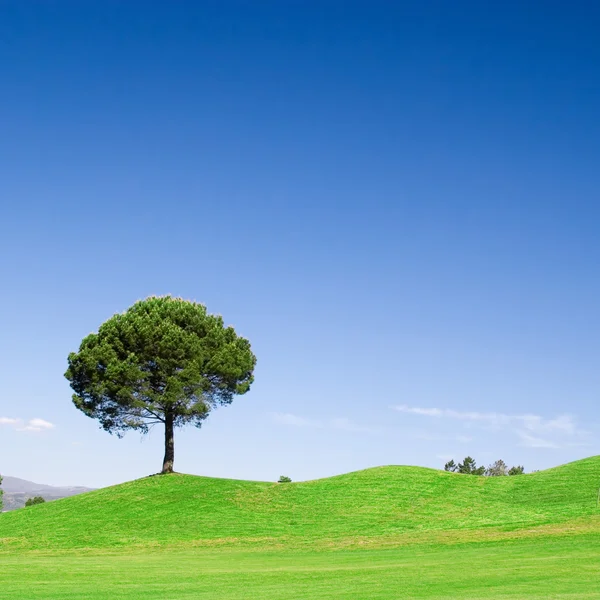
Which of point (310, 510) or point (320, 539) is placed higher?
point (310, 510)

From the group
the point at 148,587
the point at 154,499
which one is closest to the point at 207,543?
the point at 154,499

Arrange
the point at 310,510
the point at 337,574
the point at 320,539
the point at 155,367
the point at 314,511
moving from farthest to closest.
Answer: the point at 155,367 < the point at 310,510 < the point at 314,511 < the point at 320,539 < the point at 337,574

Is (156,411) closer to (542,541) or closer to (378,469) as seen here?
(378,469)

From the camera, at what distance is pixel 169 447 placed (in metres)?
65.7

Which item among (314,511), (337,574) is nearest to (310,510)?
(314,511)

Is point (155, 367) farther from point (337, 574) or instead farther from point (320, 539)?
point (337, 574)

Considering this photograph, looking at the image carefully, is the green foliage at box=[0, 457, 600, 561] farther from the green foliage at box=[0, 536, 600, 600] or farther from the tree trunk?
the green foliage at box=[0, 536, 600, 600]

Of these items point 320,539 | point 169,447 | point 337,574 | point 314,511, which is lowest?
point 337,574

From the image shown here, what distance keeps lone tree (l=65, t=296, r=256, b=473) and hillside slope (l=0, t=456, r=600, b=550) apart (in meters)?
6.20

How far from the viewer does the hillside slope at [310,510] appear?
1791 inches

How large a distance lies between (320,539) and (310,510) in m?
9.09

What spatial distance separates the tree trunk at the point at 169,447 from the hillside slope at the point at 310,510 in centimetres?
187

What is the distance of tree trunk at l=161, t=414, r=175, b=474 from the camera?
65.1 metres

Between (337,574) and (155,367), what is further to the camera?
(155,367)
